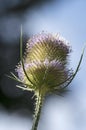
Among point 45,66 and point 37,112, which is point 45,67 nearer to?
point 45,66

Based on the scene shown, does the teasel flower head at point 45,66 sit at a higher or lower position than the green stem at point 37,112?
higher

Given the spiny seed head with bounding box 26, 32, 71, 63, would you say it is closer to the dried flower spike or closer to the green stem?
the dried flower spike

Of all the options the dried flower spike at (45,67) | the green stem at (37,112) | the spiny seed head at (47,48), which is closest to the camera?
the green stem at (37,112)

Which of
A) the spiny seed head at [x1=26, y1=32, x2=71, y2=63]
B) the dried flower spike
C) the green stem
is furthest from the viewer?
the spiny seed head at [x1=26, y1=32, x2=71, y2=63]

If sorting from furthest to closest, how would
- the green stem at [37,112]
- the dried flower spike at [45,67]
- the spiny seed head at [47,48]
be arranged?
the spiny seed head at [47,48] → the dried flower spike at [45,67] → the green stem at [37,112]

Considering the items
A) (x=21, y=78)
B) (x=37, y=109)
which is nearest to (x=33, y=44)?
(x=21, y=78)

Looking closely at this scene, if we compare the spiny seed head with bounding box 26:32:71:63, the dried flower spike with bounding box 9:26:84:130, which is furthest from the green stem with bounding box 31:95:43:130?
the spiny seed head with bounding box 26:32:71:63

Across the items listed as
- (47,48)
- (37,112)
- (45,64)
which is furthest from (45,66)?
(37,112)

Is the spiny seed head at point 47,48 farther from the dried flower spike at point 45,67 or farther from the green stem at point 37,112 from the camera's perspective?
the green stem at point 37,112

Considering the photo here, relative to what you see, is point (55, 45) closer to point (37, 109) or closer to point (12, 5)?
point (37, 109)

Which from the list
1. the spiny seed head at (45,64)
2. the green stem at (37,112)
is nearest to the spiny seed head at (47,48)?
the spiny seed head at (45,64)
